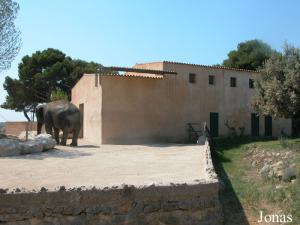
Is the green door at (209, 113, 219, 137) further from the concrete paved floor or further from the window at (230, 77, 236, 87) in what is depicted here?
the concrete paved floor

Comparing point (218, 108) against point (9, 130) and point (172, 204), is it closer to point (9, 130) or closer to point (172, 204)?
point (9, 130)

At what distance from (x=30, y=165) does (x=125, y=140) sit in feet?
38.3

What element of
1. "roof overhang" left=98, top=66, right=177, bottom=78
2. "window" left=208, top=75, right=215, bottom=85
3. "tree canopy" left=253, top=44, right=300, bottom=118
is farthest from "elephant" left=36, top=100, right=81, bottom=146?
"window" left=208, top=75, right=215, bottom=85

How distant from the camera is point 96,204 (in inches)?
233

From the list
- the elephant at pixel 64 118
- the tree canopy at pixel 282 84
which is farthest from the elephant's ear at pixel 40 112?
the tree canopy at pixel 282 84

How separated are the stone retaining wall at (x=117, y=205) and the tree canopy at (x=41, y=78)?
105 ft

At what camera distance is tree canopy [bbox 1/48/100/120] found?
38.3 meters

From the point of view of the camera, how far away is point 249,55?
3862cm

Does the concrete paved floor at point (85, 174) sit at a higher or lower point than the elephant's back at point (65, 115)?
lower

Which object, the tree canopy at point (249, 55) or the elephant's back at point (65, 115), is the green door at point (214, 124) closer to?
A: the elephant's back at point (65, 115)

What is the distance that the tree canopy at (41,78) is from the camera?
126 ft

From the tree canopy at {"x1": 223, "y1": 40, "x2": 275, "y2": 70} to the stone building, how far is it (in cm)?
1128

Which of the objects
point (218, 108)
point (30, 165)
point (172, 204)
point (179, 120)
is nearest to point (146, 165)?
point (30, 165)

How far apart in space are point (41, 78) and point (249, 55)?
728 inches
